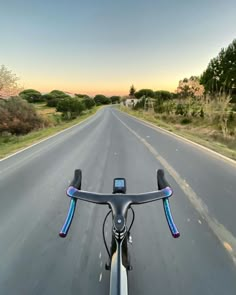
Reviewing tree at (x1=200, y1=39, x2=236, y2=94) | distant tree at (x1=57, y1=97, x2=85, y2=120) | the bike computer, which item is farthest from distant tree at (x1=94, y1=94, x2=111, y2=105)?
the bike computer

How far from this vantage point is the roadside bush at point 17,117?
20.5 metres

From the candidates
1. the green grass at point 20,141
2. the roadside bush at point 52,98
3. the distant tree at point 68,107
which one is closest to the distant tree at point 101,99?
the roadside bush at point 52,98

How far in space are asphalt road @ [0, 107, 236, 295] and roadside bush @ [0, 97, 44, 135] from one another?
1712 centimetres

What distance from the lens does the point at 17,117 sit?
21.4 metres

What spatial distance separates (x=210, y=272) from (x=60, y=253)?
4.87ft

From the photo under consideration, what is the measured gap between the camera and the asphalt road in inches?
76.6

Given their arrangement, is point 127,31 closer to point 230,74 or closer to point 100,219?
point 100,219

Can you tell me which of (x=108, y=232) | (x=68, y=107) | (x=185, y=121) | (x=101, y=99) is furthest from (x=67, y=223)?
(x=101, y=99)

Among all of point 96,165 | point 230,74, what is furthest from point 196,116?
point 230,74

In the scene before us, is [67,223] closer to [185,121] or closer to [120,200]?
[120,200]

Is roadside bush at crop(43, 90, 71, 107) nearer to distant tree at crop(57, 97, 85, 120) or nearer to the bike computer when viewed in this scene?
distant tree at crop(57, 97, 85, 120)

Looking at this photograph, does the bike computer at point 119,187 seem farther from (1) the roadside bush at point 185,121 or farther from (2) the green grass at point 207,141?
(1) the roadside bush at point 185,121

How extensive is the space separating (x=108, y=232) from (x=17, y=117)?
21.3 m

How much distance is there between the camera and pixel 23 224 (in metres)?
3.02
